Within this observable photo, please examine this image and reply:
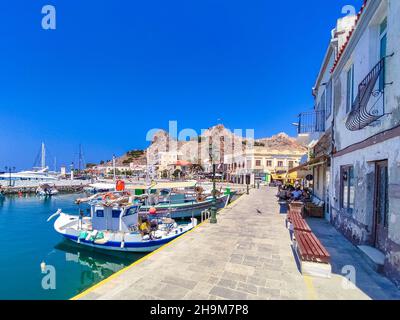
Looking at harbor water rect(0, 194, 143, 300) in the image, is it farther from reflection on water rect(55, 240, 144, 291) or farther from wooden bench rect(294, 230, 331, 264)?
wooden bench rect(294, 230, 331, 264)

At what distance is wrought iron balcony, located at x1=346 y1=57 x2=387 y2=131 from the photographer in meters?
4.86

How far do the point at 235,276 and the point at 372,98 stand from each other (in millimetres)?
5532

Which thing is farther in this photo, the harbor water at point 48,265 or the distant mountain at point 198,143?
the distant mountain at point 198,143

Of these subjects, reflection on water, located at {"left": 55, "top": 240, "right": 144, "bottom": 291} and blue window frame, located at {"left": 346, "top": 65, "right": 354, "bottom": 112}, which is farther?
reflection on water, located at {"left": 55, "top": 240, "right": 144, "bottom": 291}

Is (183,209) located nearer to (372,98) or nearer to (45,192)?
(372,98)

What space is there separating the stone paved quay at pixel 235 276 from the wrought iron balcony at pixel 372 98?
358cm

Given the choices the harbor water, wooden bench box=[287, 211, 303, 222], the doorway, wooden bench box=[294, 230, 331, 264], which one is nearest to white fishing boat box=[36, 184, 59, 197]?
the harbor water

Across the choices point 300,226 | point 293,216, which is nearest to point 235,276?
point 300,226

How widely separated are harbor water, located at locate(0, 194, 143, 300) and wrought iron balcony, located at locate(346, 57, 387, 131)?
10.9 metres

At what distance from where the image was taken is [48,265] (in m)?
10.9

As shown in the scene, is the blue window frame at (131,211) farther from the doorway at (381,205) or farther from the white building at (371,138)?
the doorway at (381,205)

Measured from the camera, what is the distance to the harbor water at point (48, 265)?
842cm

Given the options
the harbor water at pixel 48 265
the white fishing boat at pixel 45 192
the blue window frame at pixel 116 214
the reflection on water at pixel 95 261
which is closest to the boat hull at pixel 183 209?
the reflection on water at pixel 95 261
